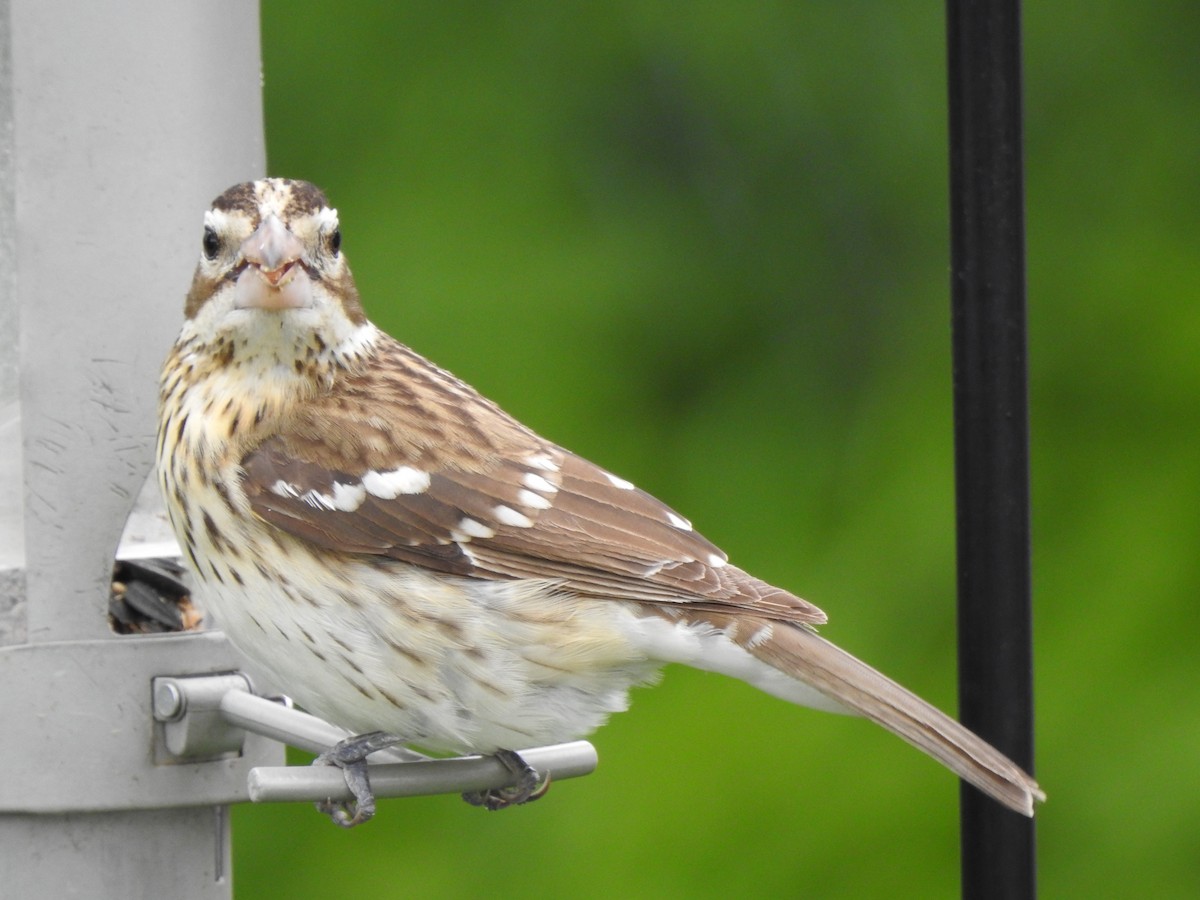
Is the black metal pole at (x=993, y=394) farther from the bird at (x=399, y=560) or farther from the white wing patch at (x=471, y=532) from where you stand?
the white wing patch at (x=471, y=532)

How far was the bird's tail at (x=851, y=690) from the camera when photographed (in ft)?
7.04

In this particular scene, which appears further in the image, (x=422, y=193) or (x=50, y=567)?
(x=422, y=193)

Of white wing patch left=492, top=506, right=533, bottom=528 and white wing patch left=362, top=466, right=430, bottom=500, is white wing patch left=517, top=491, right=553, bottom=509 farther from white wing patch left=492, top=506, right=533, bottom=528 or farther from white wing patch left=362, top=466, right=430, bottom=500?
white wing patch left=362, top=466, right=430, bottom=500

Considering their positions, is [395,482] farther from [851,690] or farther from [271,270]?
[851,690]

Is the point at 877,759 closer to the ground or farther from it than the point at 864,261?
closer to the ground

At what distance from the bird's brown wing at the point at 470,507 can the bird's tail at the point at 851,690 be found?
0.11ft

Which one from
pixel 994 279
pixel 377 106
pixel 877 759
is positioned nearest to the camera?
pixel 994 279

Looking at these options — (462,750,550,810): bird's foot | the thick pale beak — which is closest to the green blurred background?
(462,750,550,810): bird's foot

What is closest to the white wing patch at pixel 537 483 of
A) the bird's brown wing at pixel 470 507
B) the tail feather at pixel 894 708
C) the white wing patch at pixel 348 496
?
the bird's brown wing at pixel 470 507

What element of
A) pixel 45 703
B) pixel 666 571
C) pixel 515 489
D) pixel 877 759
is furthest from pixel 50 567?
pixel 877 759

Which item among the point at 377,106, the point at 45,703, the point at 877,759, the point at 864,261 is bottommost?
the point at 877,759

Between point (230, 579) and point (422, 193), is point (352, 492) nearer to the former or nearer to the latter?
point (230, 579)

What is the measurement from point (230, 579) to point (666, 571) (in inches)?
22.4

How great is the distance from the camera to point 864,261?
4.07 meters
